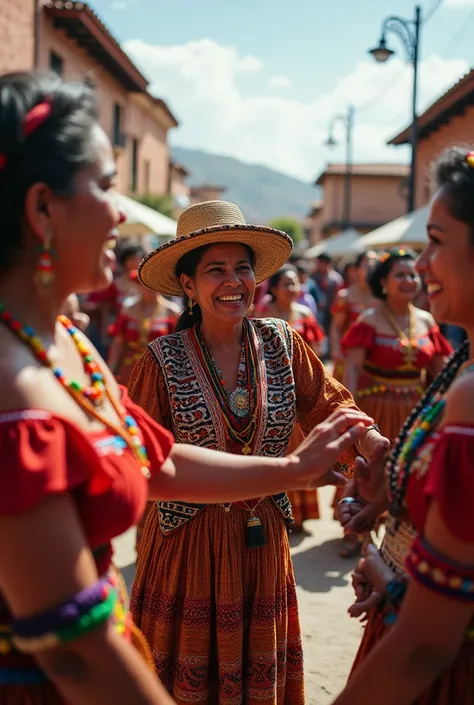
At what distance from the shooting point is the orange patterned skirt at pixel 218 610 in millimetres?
2670

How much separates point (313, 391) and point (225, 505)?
1.86 feet

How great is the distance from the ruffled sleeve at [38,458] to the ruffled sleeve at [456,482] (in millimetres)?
699

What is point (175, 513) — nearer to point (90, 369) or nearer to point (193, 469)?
point (193, 469)

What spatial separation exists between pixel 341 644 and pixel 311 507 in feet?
6.32

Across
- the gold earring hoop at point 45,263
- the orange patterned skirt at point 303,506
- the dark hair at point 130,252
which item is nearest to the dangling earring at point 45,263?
the gold earring hoop at point 45,263

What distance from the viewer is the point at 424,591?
156 centimetres

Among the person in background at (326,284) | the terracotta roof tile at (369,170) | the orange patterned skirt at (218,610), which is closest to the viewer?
the orange patterned skirt at (218,610)

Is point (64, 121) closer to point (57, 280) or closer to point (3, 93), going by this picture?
point (3, 93)

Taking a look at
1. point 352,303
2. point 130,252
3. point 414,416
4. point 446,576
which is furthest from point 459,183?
point 130,252

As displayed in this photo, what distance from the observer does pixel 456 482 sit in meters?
1.50

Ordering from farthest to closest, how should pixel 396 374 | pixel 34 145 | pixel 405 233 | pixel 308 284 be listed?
pixel 308 284, pixel 405 233, pixel 396 374, pixel 34 145

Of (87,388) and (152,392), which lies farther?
(152,392)

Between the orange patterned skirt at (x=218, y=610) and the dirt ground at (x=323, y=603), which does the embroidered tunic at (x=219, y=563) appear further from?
the dirt ground at (x=323, y=603)

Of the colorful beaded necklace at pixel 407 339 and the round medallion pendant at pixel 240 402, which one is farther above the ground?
the colorful beaded necklace at pixel 407 339
